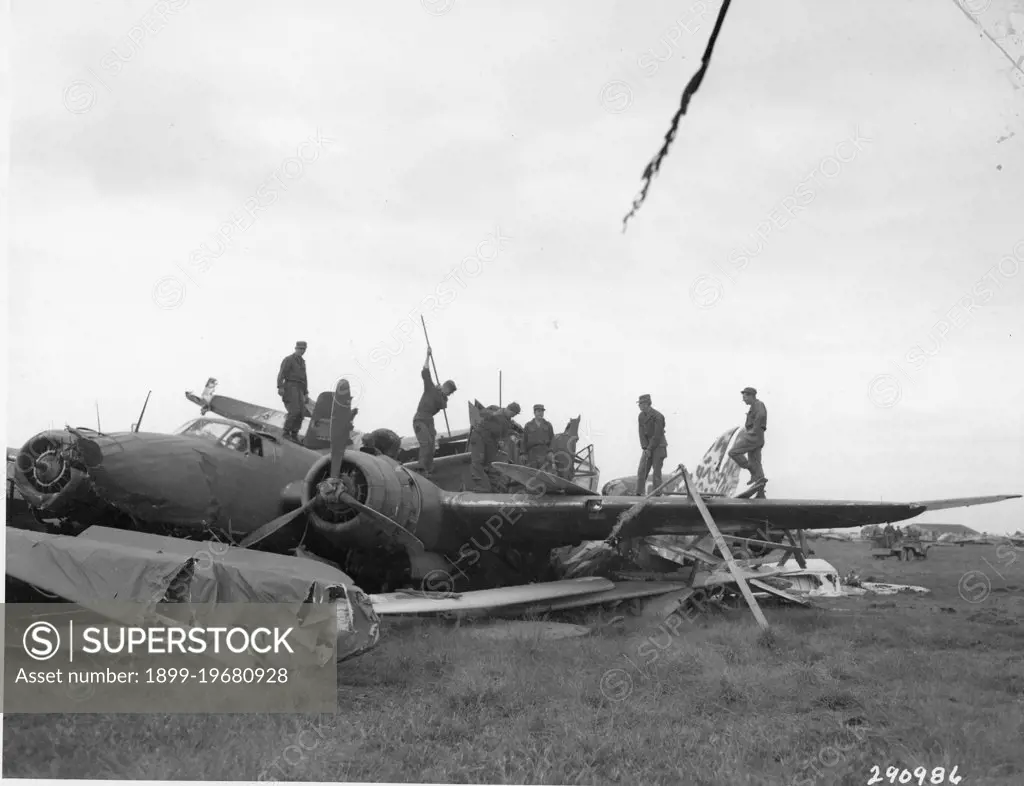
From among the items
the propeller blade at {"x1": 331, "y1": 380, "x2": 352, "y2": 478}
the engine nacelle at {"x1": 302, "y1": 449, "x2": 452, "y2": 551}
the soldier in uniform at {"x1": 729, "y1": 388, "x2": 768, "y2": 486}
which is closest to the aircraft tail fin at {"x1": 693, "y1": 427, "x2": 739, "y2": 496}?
the soldier in uniform at {"x1": 729, "y1": 388, "x2": 768, "y2": 486}

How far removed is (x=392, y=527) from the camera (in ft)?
33.2

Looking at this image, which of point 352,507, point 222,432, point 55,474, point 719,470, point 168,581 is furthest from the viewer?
point 719,470

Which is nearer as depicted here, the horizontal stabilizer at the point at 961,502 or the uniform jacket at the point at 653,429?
the horizontal stabilizer at the point at 961,502

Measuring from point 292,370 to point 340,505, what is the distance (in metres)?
3.01

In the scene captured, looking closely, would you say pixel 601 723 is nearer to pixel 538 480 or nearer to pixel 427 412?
pixel 538 480

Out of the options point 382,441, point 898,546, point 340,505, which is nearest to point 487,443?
point 382,441

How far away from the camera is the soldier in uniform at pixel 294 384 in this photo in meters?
12.3

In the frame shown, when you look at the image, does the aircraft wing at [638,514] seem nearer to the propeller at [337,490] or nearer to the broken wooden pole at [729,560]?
the broken wooden pole at [729,560]

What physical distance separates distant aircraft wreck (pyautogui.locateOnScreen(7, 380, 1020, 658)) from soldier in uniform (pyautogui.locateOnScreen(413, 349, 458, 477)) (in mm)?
A: 855

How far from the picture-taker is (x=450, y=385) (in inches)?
492

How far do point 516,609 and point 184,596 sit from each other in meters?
4.99

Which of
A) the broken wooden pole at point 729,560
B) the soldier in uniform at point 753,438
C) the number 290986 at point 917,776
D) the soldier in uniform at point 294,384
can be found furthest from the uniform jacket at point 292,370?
the number 290986 at point 917,776

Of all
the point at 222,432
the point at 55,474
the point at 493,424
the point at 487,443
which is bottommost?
the point at 55,474

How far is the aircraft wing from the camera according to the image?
11.1 meters
